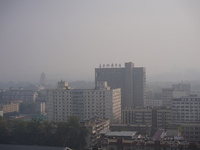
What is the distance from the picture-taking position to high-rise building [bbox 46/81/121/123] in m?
12.3

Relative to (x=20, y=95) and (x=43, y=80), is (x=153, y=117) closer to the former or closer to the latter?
(x=20, y=95)

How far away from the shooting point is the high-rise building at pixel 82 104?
1233cm

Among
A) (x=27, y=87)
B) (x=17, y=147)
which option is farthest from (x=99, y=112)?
(x=27, y=87)

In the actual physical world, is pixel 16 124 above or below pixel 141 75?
below

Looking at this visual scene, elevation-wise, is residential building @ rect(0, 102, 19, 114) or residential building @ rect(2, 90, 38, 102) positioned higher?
residential building @ rect(2, 90, 38, 102)

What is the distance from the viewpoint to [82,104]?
41.1ft

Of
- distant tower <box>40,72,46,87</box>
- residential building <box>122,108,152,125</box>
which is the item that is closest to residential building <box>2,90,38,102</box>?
distant tower <box>40,72,46,87</box>

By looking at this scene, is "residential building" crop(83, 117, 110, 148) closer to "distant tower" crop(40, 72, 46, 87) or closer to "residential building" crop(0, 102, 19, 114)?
"residential building" crop(0, 102, 19, 114)

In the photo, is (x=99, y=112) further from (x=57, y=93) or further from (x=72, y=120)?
(x=72, y=120)

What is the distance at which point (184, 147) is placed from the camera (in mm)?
6688

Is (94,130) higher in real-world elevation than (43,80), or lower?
lower

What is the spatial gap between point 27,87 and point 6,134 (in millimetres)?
20527

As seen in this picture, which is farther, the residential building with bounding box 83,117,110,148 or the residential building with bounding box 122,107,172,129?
the residential building with bounding box 122,107,172,129

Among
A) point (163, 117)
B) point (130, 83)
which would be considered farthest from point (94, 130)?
point (130, 83)
